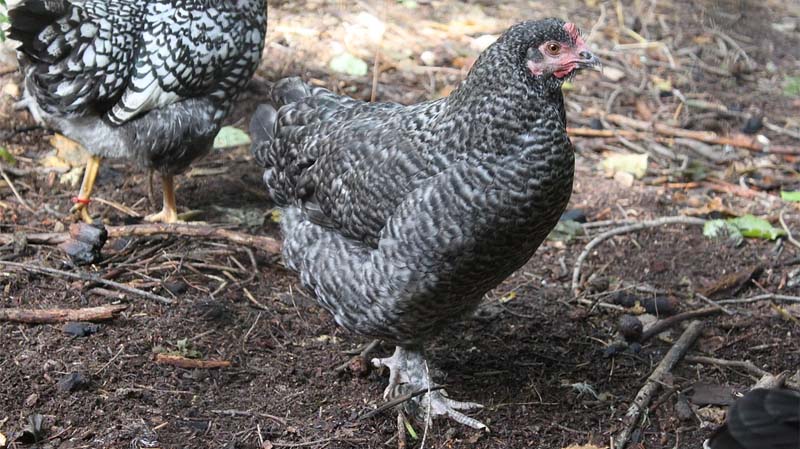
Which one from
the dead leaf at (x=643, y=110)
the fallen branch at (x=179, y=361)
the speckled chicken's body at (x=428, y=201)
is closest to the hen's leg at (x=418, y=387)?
the speckled chicken's body at (x=428, y=201)

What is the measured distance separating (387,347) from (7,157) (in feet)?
9.76

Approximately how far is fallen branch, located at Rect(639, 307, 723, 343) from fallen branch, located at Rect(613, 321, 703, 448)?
54mm

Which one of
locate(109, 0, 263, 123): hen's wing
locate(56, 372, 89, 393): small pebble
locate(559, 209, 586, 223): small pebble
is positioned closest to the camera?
locate(56, 372, 89, 393): small pebble

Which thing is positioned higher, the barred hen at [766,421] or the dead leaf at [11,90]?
the barred hen at [766,421]

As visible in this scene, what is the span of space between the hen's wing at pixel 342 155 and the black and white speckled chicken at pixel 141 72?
75cm

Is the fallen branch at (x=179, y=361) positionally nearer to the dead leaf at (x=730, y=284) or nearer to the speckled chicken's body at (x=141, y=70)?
the speckled chicken's body at (x=141, y=70)

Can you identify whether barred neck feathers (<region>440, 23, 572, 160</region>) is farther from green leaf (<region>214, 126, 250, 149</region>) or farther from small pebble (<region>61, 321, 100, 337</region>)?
green leaf (<region>214, 126, 250, 149</region>)

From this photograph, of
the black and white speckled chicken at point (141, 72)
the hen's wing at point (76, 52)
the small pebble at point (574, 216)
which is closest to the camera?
the hen's wing at point (76, 52)

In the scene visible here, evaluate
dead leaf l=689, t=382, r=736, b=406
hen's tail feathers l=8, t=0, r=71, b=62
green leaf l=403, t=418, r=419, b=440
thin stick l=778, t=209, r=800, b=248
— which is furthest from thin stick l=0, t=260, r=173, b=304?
thin stick l=778, t=209, r=800, b=248

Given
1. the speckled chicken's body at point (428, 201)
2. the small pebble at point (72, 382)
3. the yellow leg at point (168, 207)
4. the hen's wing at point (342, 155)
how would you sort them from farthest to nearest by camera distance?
the yellow leg at point (168, 207) → the small pebble at point (72, 382) → the hen's wing at point (342, 155) → the speckled chicken's body at point (428, 201)

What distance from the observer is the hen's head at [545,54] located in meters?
3.53

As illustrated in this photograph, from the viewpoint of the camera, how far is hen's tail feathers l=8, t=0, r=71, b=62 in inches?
186

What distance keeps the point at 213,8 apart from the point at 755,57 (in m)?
5.11

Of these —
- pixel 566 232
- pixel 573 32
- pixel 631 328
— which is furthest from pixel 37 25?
pixel 631 328
